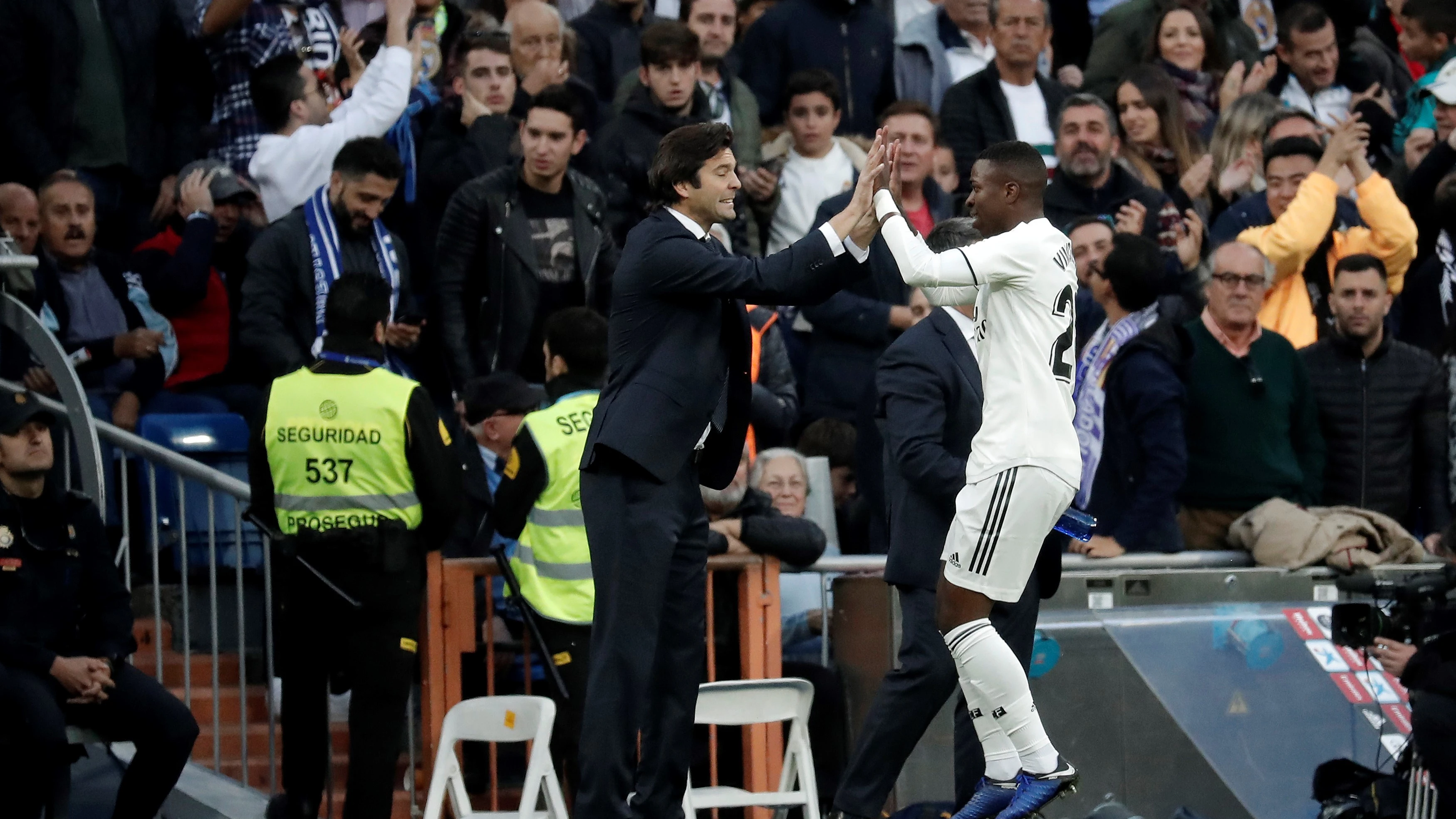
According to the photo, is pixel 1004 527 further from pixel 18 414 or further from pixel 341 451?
pixel 18 414

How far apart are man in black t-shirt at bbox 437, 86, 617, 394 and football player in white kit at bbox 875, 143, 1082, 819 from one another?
3.52 meters

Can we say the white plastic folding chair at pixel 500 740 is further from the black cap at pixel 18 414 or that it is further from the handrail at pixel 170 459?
the black cap at pixel 18 414

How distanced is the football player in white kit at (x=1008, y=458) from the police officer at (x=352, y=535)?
2185mm

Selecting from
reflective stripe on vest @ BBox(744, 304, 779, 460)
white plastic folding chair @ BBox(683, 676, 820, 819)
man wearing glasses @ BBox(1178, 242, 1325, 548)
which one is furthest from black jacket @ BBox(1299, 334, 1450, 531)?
white plastic folding chair @ BBox(683, 676, 820, 819)

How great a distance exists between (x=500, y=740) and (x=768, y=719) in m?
0.93

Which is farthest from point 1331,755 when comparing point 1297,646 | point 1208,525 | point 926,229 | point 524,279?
point 524,279

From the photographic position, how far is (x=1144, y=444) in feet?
26.7

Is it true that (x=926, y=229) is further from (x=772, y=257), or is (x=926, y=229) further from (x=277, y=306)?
(x=772, y=257)

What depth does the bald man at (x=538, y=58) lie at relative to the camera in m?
10.1

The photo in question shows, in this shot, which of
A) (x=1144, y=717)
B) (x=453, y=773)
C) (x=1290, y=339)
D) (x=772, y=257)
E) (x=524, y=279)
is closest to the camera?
(x=772, y=257)

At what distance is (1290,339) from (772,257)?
487 centimetres

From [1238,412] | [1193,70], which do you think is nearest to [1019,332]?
[1238,412]

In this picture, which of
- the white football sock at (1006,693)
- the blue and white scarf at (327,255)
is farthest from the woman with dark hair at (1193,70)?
the white football sock at (1006,693)

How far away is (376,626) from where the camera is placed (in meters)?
6.92
